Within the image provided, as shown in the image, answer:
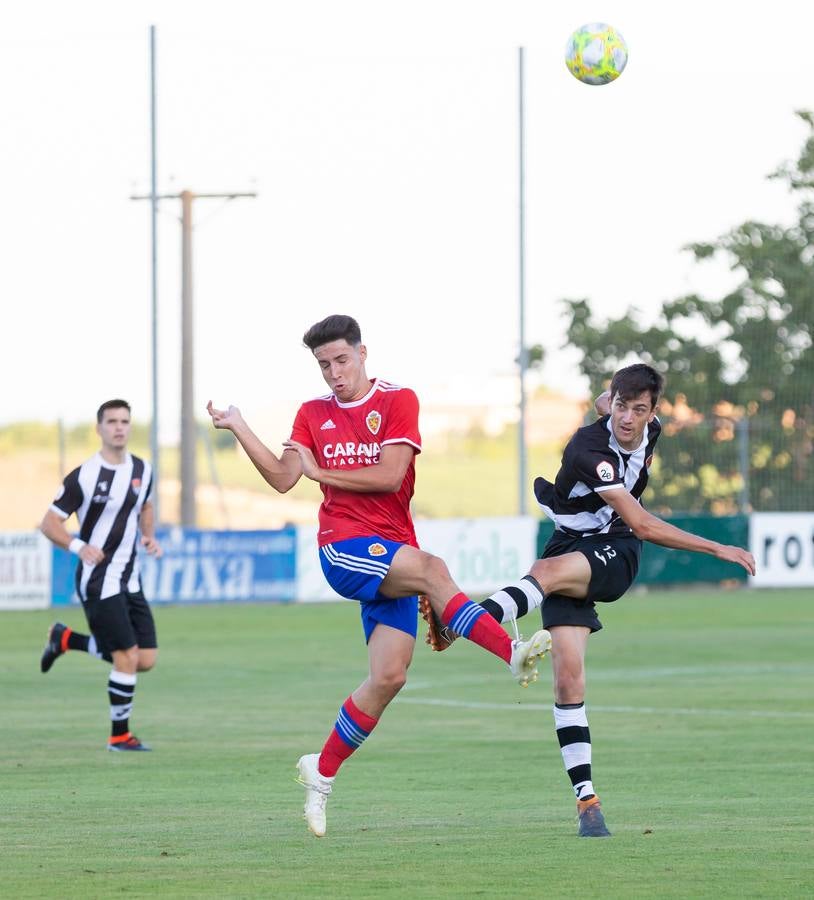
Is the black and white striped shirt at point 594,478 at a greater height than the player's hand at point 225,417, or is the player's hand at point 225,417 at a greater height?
the player's hand at point 225,417

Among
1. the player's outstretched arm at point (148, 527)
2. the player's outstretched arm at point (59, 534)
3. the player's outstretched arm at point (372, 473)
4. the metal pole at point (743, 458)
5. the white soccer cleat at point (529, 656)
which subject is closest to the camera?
the white soccer cleat at point (529, 656)

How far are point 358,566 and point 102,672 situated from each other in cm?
1184

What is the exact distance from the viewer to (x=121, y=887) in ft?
24.7

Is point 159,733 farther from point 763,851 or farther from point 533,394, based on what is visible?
point 533,394

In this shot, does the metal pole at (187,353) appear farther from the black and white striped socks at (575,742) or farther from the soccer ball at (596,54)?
the black and white striped socks at (575,742)

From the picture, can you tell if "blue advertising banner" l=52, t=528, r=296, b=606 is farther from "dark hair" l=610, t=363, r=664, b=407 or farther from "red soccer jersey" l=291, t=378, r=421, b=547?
"dark hair" l=610, t=363, r=664, b=407

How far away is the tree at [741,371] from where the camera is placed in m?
37.1

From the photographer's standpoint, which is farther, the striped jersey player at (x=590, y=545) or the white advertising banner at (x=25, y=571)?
the white advertising banner at (x=25, y=571)

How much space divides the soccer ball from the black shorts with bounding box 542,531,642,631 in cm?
Result: 763

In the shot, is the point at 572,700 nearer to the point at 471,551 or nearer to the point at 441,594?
the point at 441,594

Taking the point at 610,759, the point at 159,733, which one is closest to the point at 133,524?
the point at 159,733

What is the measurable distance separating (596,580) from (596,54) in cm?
814

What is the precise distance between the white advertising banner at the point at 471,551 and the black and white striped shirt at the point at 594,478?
21.6 m

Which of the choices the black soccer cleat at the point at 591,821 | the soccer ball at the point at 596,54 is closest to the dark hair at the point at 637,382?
the black soccer cleat at the point at 591,821
